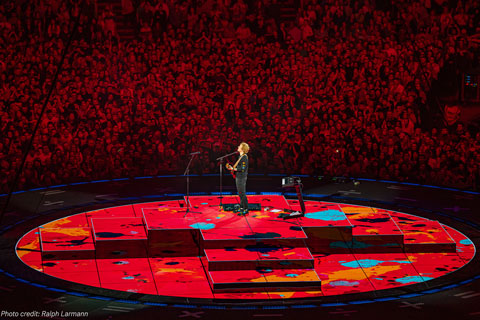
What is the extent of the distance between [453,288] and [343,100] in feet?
28.7

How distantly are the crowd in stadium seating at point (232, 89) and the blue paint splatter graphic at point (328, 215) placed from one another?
4498mm

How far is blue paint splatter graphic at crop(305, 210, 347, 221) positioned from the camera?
11766 mm

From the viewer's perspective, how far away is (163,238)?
36.1 feet

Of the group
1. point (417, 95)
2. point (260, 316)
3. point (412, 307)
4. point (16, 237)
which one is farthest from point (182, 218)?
point (417, 95)

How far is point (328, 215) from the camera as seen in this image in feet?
39.6

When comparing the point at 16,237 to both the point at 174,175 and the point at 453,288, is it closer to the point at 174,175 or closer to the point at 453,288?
the point at 174,175

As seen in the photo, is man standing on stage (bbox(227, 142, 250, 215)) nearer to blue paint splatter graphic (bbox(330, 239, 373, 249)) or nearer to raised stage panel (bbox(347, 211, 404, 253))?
blue paint splatter graphic (bbox(330, 239, 373, 249))

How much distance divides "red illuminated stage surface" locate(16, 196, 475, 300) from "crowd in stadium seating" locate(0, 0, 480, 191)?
3.99 m

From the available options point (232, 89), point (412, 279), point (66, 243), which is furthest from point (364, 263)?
point (232, 89)

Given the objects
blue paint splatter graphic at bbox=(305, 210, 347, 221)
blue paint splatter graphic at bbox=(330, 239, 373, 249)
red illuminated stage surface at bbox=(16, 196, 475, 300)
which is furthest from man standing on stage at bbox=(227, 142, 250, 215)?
blue paint splatter graphic at bbox=(330, 239, 373, 249)

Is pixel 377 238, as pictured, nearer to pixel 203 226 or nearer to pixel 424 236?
pixel 424 236

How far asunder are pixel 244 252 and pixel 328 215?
233cm

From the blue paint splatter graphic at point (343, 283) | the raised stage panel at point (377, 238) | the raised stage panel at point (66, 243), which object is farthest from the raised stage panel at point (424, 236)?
the raised stage panel at point (66, 243)

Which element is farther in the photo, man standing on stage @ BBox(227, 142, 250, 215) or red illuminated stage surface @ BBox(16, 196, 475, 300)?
man standing on stage @ BBox(227, 142, 250, 215)
